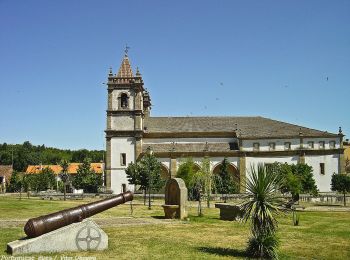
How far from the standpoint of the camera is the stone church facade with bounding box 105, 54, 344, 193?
55.1 meters

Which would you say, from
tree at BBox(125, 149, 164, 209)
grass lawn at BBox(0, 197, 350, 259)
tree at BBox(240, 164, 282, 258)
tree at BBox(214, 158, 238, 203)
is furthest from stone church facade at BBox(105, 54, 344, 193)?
tree at BBox(240, 164, 282, 258)

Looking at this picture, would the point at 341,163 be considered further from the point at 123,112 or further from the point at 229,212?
the point at 229,212

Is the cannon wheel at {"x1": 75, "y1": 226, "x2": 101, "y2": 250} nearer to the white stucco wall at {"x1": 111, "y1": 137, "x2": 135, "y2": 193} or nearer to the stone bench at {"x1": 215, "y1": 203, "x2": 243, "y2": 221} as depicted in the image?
the stone bench at {"x1": 215, "y1": 203, "x2": 243, "y2": 221}

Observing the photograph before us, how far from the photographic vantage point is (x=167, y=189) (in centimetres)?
2575

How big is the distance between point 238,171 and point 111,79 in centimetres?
2056

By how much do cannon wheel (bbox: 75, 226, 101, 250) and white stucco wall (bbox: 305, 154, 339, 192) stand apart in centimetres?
4616

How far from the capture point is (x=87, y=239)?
45.8 ft

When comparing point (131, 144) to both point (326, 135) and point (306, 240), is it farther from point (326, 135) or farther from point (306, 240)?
point (306, 240)

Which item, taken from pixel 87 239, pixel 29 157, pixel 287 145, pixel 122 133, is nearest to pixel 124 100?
pixel 122 133

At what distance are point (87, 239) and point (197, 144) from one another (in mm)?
43772

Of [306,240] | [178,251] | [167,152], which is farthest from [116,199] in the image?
[167,152]

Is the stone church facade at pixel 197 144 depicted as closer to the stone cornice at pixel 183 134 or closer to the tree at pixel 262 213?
the stone cornice at pixel 183 134

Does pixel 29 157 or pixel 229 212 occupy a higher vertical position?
pixel 29 157

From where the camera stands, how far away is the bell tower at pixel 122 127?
5484cm
